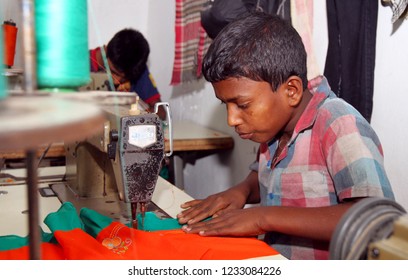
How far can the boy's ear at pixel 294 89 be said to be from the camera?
119 centimetres

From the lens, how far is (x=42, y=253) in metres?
0.94

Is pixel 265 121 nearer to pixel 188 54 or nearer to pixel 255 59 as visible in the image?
pixel 255 59

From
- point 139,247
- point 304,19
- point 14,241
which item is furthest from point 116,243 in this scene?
point 304,19

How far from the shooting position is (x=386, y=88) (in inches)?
62.4

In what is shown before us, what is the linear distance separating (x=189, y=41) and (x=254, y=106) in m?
1.77

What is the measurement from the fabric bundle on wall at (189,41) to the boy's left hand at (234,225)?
164 cm

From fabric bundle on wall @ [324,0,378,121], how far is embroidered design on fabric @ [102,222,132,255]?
928 mm

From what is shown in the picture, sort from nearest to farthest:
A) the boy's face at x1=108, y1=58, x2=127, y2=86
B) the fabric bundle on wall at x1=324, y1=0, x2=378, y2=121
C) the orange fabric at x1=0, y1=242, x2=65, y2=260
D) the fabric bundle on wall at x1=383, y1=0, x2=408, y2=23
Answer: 1. the orange fabric at x1=0, y1=242, x2=65, y2=260
2. the fabric bundle on wall at x1=383, y1=0, x2=408, y2=23
3. the fabric bundle on wall at x1=324, y1=0, x2=378, y2=121
4. the boy's face at x1=108, y1=58, x2=127, y2=86

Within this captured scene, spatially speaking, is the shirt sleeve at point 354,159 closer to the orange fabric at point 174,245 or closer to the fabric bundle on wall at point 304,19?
the orange fabric at point 174,245

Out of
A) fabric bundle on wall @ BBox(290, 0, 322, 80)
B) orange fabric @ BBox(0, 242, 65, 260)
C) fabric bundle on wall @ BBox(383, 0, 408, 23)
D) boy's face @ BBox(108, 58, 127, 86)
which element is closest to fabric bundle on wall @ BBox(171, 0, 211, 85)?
boy's face @ BBox(108, 58, 127, 86)

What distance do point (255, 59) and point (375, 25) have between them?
633 mm

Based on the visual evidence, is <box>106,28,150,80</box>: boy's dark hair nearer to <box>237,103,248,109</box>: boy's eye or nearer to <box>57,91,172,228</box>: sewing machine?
<box>57,91,172,228</box>: sewing machine

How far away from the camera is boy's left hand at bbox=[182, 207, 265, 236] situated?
1046 millimetres
